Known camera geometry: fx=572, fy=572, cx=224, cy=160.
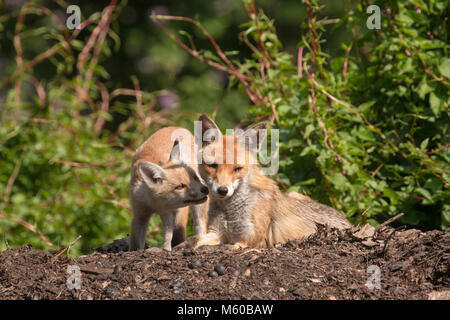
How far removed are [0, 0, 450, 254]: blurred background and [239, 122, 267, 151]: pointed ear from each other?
72 centimetres

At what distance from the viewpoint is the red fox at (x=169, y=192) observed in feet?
16.5

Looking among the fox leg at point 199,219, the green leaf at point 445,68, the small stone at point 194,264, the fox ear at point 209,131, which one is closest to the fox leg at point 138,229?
the fox leg at point 199,219

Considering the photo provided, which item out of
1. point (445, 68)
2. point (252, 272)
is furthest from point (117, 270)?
point (445, 68)

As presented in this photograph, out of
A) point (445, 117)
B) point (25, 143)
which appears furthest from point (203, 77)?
point (445, 117)

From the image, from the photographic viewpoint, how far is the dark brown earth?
352 centimetres

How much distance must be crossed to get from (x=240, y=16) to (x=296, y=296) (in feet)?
28.5

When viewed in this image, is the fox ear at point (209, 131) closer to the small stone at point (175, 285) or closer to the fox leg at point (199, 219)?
the fox leg at point (199, 219)

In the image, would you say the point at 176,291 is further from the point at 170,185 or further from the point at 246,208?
the point at 170,185

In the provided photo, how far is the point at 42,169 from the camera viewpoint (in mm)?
7684

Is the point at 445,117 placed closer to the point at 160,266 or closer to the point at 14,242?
the point at 160,266

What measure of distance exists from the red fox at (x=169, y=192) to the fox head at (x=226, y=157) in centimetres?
26

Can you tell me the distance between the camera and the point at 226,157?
466 cm

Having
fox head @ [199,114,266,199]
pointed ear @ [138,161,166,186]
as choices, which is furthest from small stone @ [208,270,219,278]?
pointed ear @ [138,161,166,186]

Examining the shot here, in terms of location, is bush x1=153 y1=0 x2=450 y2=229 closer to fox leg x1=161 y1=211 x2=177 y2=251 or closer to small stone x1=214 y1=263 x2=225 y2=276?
fox leg x1=161 y1=211 x2=177 y2=251
